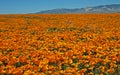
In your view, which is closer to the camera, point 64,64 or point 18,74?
point 18,74

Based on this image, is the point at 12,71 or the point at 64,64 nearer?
the point at 12,71

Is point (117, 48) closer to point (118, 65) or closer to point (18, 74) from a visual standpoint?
point (118, 65)

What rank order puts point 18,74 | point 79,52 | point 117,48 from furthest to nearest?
point 117,48
point 79,52
point 18,74

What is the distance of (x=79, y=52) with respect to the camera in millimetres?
10984

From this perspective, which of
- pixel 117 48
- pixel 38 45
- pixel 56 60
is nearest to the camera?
pixel 56 60

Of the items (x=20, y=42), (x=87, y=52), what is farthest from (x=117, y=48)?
(x=20, y=42)

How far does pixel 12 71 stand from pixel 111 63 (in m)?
2.98

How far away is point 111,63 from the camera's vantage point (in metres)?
9.35

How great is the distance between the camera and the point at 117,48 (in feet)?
40.3

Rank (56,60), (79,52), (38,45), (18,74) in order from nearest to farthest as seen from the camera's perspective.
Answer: (18,74)
(56,60)
(79,52)
(38,45)

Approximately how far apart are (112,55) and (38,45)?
384cm

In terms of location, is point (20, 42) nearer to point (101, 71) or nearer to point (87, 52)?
point (87, 52)

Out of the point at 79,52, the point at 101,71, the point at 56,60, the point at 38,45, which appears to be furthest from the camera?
the point at 38,45

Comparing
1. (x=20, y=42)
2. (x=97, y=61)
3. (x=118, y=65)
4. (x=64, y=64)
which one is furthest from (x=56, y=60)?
(x=20, y=42)
